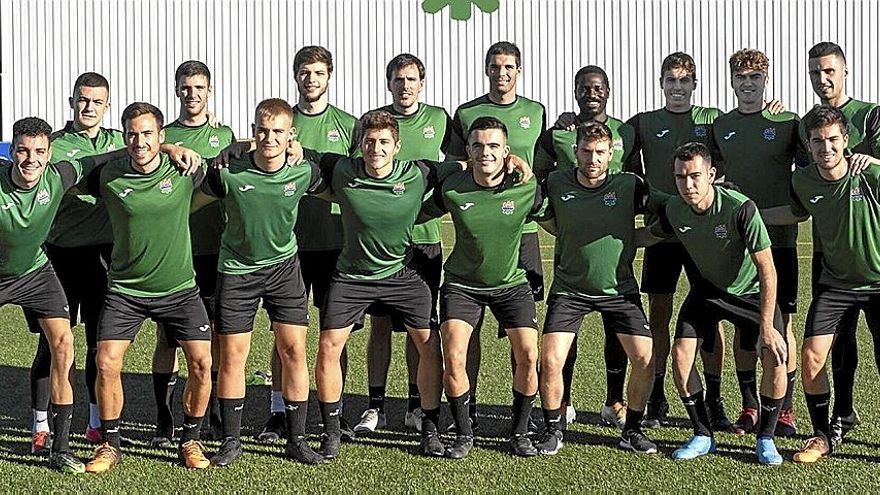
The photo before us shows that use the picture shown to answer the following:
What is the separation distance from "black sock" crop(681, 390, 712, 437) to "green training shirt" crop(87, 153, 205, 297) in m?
2.78

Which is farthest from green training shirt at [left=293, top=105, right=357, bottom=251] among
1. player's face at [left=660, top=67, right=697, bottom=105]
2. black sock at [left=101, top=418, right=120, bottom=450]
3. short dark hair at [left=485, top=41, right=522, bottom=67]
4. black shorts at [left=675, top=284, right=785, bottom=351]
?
black shorts at [left=675, top=284, right=785, bottom=351]

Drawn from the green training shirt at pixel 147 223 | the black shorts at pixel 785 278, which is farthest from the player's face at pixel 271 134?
the black shorts at pixel 785 278

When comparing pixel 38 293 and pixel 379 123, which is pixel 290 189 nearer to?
pixel 379 123

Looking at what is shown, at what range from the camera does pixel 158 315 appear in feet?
21.4

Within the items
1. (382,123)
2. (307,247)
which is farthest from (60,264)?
(382,123)

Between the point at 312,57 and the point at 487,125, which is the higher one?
the point at 312,57

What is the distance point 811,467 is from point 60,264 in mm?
4246

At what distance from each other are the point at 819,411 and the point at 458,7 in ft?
57.4

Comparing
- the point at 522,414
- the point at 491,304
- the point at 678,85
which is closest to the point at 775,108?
the point at 678,85

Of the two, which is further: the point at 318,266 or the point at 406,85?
the point at 318,266

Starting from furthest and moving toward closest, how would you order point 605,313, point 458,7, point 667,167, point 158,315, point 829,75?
point 458,7 → point 667,167 → point 829,75 → point 605,313 → point 158,315

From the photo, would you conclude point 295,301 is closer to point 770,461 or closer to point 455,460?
point 455,460

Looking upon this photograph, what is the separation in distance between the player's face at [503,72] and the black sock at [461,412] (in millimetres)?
1846

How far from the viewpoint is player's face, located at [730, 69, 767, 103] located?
23.2ft
